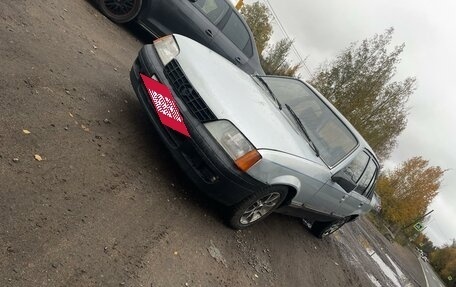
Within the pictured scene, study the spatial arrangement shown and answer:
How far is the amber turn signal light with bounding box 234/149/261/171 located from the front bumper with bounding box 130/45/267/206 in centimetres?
6

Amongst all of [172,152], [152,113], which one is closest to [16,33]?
[152,113]

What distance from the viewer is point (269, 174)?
12.5 feet

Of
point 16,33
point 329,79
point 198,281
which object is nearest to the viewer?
point 198,281

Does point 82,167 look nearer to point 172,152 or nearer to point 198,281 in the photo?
point 172,152

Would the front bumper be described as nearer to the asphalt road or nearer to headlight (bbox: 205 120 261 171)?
headlight (bbox: 205 120 261 171)

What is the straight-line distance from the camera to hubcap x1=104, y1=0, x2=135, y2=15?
6.98 meters

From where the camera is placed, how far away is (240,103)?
4.22 meters

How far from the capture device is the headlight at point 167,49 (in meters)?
4.41

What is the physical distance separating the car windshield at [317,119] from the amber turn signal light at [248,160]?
1278 millimetres

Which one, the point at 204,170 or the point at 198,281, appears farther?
the point at 204,170

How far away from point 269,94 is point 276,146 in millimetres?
1448

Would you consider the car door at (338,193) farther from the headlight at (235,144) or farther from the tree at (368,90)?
the tree at (368,90)

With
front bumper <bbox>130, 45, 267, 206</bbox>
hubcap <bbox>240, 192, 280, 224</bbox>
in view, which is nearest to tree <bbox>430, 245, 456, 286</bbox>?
hubcap <bbox>240, 192, 280, 224</bbox>

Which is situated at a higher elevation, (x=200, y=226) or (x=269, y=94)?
(x=269, y=94)
